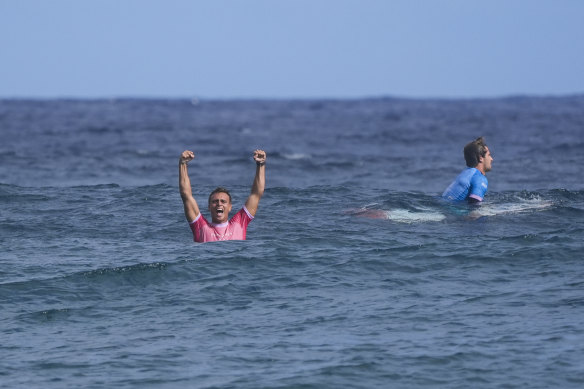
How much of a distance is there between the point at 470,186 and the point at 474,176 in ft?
0.60

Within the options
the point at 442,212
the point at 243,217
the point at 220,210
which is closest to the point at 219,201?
the point at 220,210

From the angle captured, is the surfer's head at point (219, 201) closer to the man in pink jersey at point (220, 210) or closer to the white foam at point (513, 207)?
the man in pink jersey at point (220, 210)

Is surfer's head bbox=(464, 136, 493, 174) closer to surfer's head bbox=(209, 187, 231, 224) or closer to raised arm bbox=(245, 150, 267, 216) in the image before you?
raised arm bbox=(245, 150, 267, 216)

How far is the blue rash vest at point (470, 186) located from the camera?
14.6 meters

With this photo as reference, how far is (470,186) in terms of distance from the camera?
48.3 feet

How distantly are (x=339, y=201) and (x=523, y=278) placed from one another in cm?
665

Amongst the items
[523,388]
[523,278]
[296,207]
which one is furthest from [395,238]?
[523,388]

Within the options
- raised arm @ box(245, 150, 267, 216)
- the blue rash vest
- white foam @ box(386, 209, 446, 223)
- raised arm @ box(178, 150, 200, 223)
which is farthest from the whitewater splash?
raised arm @ box(178, 150, 200, 223)

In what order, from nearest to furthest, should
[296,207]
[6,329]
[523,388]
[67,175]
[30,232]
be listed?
[523,388] < [6,329] < [30,232] < [296,207] < [67,175]

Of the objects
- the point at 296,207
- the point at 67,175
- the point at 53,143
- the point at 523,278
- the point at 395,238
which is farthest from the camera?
the point at 53,143

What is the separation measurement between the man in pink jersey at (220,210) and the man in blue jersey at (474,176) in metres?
3.94

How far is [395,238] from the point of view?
13.2 meters

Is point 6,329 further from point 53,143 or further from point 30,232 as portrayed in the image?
point 53,143

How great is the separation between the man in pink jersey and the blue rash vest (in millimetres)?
3934
